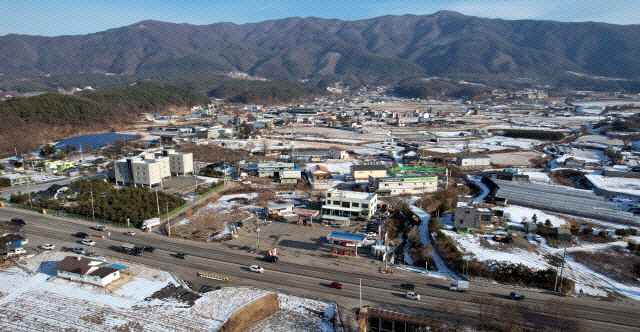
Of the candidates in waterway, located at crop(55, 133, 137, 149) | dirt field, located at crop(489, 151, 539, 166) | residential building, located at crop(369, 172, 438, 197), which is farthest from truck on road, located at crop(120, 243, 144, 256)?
dirt field, located at crop(489, 151, 539, 166)

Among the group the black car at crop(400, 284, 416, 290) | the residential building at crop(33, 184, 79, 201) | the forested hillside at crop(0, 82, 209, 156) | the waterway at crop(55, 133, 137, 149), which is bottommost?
the black car at crop(400, 284, 416, 290)

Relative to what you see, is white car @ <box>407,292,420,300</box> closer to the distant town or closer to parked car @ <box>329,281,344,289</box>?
the distant town

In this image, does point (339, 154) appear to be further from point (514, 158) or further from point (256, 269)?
point (256, 269)

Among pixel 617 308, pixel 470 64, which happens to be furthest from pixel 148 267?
pixel 470 64

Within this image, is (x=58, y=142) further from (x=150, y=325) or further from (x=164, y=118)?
(x=150, y=325)

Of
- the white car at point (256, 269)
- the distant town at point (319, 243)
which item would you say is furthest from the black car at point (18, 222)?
the white car at point (256, 269)

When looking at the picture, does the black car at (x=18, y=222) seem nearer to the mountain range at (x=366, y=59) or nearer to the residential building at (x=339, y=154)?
the residential building at (x=339, y=154)
